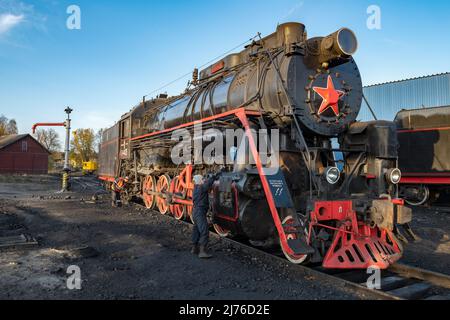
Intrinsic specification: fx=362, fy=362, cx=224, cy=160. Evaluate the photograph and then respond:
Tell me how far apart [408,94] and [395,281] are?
890 inches

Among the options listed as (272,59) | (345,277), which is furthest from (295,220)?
(272,59)

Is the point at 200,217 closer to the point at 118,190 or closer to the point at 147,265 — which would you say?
the point at 147,265

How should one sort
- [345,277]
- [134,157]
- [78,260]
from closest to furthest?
[345,277] → [78,260] → [134,157]

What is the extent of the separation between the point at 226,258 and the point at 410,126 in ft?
34.9

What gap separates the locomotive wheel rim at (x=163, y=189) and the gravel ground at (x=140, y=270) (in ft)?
4.79

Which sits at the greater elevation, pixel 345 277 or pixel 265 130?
pixel 265 130

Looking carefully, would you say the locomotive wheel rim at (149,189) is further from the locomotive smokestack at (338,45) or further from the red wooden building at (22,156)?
the red wooden building at (22,156)

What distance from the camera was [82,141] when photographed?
7238 centimetres

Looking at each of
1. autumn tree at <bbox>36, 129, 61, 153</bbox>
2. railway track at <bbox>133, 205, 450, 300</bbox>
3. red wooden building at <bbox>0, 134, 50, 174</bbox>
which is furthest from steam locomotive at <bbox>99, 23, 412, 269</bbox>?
autumn tree at <bbox>36, 129, 61, 153</bbox>

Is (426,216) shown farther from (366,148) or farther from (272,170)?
(272,170)

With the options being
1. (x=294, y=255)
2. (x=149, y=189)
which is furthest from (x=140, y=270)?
(x=149, y=189)

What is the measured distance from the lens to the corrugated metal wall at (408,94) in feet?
74.8

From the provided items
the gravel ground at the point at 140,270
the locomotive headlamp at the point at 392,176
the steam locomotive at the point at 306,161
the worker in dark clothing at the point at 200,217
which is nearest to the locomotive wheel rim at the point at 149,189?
the gravel ground at the point at 140,270

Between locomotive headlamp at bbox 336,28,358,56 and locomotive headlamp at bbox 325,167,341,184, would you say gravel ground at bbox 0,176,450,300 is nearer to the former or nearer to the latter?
locomotive headlamp at bbox 325,167,341,184
